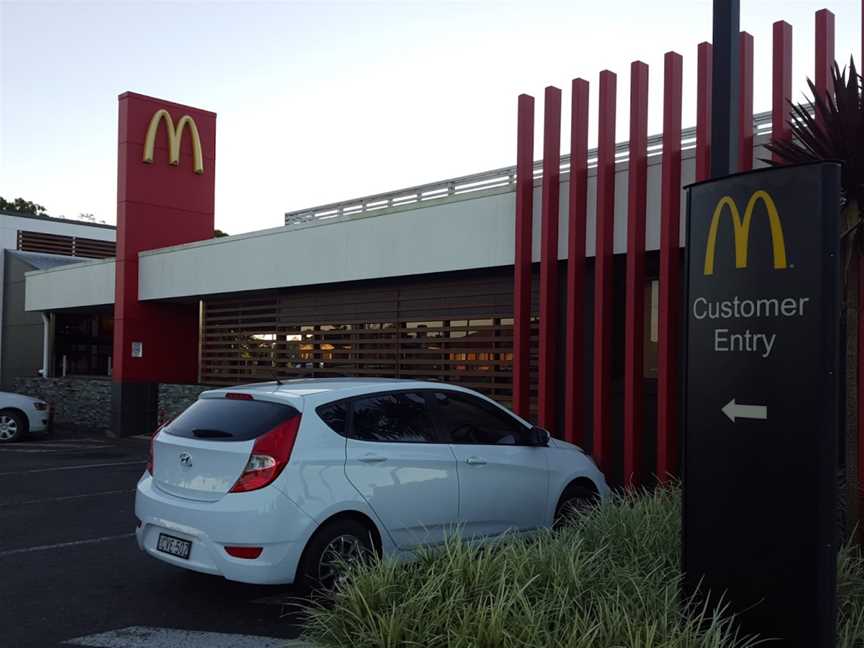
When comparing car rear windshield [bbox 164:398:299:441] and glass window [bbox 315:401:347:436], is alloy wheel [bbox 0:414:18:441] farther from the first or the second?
glass window [bbox 315:401:347:436]

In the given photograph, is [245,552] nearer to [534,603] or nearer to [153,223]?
[534,603]

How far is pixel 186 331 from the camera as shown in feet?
66.1

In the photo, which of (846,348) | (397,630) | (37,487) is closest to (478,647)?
(397,630)

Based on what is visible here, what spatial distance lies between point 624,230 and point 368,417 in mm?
5327

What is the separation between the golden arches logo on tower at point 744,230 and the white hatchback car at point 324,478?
2.64 m

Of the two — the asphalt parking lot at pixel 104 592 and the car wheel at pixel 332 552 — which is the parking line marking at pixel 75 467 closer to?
the asphalt parking lot at pixel 104 592

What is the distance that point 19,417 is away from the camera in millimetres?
17359

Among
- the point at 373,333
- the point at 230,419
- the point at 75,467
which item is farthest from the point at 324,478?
the point at 75,467

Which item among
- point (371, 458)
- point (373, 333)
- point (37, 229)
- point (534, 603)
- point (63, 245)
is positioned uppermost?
point (37, 229)

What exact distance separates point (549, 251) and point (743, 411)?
6.86 meters

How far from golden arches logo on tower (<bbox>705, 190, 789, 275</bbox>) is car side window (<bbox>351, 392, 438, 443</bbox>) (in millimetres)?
2788

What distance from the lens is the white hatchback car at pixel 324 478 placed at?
537 cm

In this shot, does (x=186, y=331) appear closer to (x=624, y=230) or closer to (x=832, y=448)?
(x=624, y=230)

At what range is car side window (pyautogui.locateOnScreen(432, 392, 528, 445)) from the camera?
6516mm
